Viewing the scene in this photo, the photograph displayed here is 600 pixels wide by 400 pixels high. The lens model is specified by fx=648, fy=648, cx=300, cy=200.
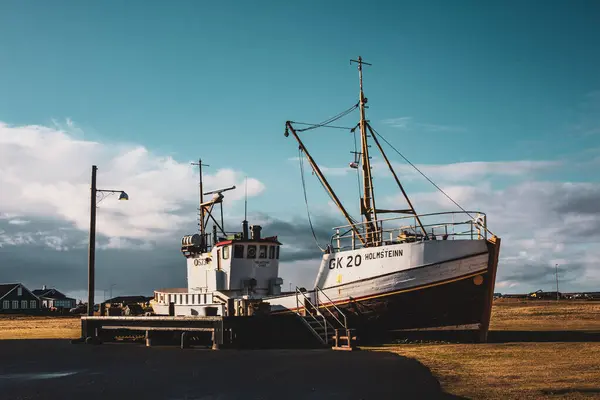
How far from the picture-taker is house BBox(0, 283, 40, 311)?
3388 inches

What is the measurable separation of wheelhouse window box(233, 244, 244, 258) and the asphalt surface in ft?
20.1

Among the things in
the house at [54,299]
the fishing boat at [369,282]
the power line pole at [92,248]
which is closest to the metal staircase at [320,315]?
the fishing boat at [369,282]

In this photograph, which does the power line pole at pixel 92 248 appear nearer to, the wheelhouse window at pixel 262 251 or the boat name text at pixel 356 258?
the wheelhouse window at pixel 262 251

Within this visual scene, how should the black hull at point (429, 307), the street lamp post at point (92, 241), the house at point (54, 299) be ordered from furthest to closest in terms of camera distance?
the house at point (54, 299) → the street lamp post at point (92, 241) → the black hull at point (429, 307)

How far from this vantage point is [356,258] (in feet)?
90.0

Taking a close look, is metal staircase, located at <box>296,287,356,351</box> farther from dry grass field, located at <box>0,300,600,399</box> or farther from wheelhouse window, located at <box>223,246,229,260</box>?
wheelhouse window, located at <box>223,246,229,260</box>

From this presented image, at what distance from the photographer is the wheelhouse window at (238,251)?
2945cm

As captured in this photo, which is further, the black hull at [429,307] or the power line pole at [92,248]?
the power line pole at [92,248]

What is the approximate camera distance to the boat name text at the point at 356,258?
26.2m

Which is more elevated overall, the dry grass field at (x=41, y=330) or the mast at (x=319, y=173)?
the mast at (x=319, y=173)

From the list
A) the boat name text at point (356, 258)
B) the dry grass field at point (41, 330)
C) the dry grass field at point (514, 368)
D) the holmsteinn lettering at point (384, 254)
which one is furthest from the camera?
the dry grass field at point (41, 330)

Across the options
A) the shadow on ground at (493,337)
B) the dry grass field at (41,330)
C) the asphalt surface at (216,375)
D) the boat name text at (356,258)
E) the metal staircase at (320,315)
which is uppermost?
the boat name text at (356,258)

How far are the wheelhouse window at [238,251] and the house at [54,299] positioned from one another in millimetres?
85345

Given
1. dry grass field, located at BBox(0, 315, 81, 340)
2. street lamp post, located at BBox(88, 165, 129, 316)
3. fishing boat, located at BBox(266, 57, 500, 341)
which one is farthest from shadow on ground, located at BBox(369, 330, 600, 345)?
dry grass field, located at BBox(0, 315, 81, 340)
